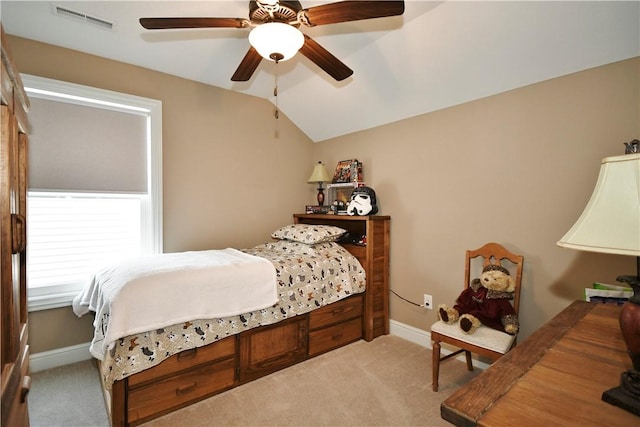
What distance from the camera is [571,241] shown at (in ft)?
2.80

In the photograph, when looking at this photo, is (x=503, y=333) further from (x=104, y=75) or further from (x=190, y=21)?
(x=104, y=75)

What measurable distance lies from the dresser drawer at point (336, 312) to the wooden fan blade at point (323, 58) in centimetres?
177

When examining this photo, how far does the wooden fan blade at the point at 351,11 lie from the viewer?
1380 millimetres

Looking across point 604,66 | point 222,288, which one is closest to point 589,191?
point 604,66

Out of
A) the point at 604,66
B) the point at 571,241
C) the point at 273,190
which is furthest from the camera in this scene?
Answer: the point at 273,190

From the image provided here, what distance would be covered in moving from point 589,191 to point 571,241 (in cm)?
140

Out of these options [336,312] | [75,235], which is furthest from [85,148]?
[336,312]

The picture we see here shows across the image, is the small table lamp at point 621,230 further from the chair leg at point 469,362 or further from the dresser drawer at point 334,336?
the dresser drawer at point 334,336

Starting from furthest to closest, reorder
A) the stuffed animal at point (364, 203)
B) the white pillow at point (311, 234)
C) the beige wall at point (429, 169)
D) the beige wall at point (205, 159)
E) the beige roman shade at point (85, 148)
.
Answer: the stuffed animal at point (364, 203), the white pillow at point (311, 234), the beige wall at point (205, 159), the beige roman shade at point (85, 148), the beige wall at point (429, 169)

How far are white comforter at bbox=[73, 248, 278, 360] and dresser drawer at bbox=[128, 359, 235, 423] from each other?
0.34 meters

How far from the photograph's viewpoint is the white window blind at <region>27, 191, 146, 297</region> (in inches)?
91.1

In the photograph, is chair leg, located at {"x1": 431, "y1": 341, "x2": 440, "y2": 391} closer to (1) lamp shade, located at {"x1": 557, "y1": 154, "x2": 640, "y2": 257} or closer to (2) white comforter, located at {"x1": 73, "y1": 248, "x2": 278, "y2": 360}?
(2) white comforter, located at {"x1": 73, "y1": 248, "x2": 278, "y2": 360}

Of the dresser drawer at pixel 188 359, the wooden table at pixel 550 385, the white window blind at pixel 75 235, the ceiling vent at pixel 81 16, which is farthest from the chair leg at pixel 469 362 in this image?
the ceiling vent at pixel 81 16

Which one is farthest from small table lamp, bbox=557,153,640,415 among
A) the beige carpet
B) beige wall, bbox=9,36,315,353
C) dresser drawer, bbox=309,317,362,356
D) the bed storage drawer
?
beige wall, bbox=9,36,315,353
